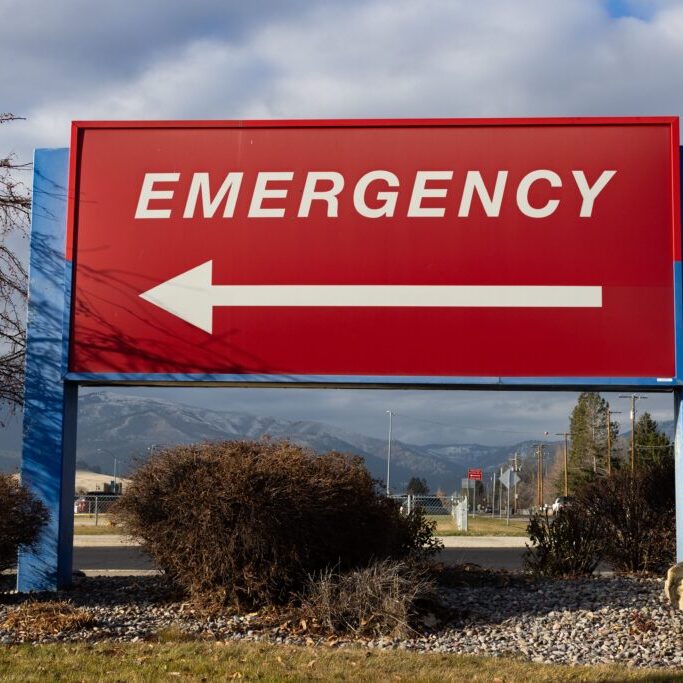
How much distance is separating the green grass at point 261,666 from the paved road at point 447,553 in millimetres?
7545

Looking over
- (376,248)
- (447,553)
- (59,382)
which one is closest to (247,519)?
(59,382)

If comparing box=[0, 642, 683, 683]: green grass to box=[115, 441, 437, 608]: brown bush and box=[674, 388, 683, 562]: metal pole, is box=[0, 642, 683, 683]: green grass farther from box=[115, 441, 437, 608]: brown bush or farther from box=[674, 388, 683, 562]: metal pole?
box=[674, 388, 683, 562]: metal pole

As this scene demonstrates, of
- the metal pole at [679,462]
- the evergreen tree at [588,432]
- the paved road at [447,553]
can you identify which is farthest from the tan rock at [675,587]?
the evergreen tree at [588,432]

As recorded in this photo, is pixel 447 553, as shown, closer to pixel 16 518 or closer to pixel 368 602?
pixel 368 602

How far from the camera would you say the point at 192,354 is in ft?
38.2

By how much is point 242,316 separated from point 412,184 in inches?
105

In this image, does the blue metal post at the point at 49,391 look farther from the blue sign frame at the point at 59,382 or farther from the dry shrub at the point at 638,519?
the dry shrub at the point at 638,519

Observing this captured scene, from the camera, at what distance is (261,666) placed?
7570 millimetres

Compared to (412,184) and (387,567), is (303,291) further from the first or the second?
(387,567)

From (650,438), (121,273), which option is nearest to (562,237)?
(121,273)

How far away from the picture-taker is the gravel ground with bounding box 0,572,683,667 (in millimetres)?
8445

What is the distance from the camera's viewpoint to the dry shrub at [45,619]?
8.84m

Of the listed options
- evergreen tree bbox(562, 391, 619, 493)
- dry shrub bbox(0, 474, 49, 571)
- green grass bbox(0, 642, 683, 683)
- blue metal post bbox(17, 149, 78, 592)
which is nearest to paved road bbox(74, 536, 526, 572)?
blue metal post bbox(17, 149, 78, 592)

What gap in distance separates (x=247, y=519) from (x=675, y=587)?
178 inches
